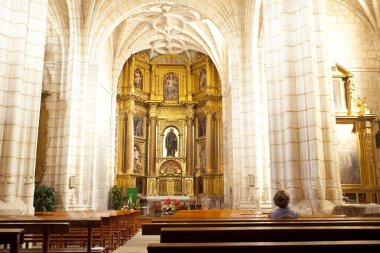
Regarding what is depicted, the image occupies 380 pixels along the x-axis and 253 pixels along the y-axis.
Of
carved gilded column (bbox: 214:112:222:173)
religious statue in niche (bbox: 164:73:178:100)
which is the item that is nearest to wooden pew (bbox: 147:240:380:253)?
carved gilded column (bbox: 214:112:222:173)

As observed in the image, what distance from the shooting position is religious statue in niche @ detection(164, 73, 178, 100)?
98.5 feet

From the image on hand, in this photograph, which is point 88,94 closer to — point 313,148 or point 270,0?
point 270,0

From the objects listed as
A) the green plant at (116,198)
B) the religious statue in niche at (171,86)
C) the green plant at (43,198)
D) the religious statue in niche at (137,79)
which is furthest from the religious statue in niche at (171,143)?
the green plant at (43,198)

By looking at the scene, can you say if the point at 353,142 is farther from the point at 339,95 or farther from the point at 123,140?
the point at 123,140

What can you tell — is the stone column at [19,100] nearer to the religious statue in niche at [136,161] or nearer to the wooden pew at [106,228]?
the wooden pew at [106,228]

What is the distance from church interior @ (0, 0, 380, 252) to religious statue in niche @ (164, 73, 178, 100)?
0.25 ft

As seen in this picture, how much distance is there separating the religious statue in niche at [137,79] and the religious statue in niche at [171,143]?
395 centimetres

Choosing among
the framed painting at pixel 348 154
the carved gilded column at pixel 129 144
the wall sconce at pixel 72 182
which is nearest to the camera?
the framed painting at pixel 348 154

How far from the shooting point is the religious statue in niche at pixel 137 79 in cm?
2886

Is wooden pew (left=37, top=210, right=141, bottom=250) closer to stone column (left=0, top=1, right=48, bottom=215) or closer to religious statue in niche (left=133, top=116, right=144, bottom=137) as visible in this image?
stone column (left=0, top=1, right=48, bottom=215)

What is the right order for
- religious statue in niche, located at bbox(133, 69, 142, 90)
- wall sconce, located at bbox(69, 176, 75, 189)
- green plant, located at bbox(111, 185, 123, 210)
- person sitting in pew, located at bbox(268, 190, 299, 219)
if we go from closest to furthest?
1. person sitting in pew, located at bbox(268, 190, 299, 219)
2. wall sconce, located at bbox(69, 176, 75, 189)
3. green plant, located at bbox(111, 185, 123, 210)
4. religious statue in niche, located at bbox(133, 69, 142, 90)

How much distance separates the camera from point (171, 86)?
3017 centimetres

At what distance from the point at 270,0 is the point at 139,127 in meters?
19.3

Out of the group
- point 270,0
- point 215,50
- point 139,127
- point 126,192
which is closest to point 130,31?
point 215,50
